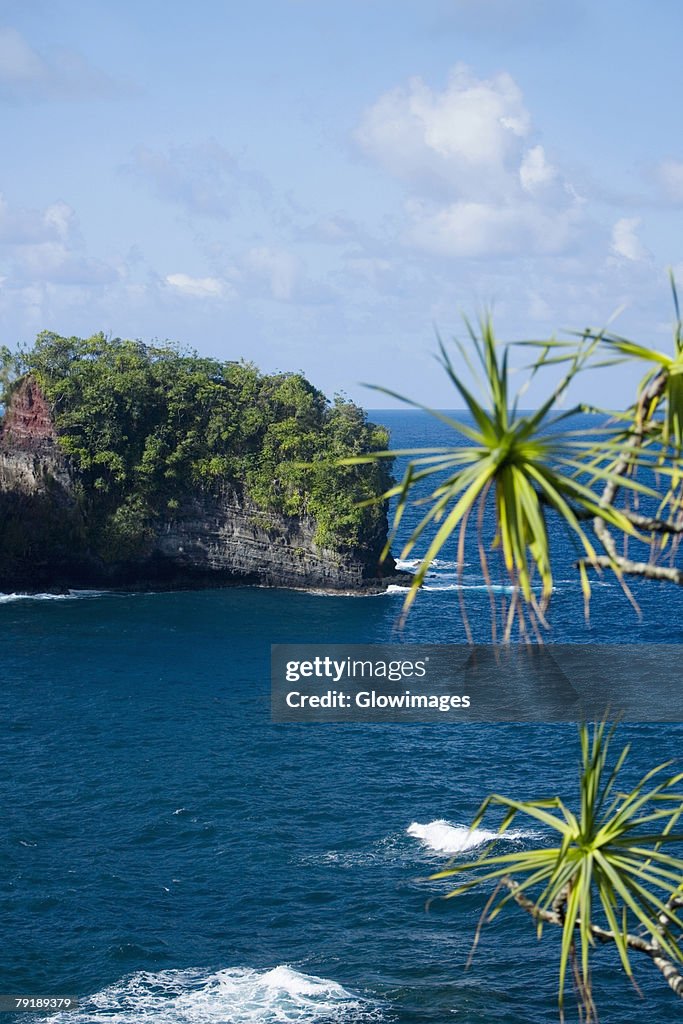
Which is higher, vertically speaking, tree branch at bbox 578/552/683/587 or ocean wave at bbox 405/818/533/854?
tree branch at bbox 578/552/683/587

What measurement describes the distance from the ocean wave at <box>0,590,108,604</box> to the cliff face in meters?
0.91

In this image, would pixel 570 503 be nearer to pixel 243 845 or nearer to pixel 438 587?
pixel 243 845

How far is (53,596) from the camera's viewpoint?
76.9 metres

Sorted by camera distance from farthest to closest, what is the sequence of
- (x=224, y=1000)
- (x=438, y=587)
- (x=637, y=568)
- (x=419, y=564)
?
1. (x=419, y=564)
2. (x=438, y=587)
3. (x=224, y=1000)
4. (x=637, y=568)

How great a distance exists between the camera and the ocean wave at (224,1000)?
90.8 feet

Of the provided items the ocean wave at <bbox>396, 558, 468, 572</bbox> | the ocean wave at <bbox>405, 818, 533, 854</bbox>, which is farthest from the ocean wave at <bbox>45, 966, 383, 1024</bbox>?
the ocean wave at <bbox>396, 558, 468, 572</bbox>

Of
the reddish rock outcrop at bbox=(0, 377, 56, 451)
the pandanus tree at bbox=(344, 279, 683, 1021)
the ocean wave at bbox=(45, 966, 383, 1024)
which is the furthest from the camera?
the reddish rock outcrop at bbox=(0, 377, 56, 451)

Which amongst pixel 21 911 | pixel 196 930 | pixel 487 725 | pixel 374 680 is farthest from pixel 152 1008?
pixel 374 680

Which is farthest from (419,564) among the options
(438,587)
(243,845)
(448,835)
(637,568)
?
(637,568)

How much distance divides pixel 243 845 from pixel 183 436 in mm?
48807

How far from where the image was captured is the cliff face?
256 ft

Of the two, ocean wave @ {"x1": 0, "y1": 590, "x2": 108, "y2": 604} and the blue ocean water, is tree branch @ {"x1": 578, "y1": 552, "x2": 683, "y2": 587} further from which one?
ocean wave @ {"x1": 0, "y1": 590, "x2": 108, "y2": 604}

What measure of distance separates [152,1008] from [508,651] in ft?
117

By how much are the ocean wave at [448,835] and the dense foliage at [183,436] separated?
40.2m
